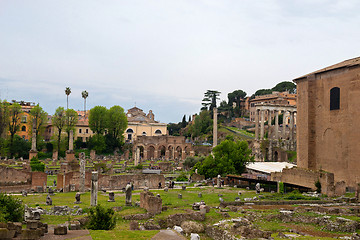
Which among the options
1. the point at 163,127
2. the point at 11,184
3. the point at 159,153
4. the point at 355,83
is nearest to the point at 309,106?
the point at 355,83

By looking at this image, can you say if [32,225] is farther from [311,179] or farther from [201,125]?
[201,125]

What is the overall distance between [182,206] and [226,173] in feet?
49.5

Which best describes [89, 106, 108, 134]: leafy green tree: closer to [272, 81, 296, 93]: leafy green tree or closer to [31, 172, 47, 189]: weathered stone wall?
[31, 172, 47, 189]: weathered stone wall

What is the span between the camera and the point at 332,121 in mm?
30172

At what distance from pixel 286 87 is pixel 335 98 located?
2705 inches

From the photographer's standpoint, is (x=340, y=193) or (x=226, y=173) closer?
(x=340, y=193)

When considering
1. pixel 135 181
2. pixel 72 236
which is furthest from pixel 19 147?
pixel 72 236

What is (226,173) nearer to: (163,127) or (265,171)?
(265,171)

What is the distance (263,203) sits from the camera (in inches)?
818

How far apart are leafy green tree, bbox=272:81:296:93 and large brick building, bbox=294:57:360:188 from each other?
64.4 metres

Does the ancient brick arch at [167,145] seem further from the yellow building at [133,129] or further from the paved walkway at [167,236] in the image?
the paved walkway at [167,236]

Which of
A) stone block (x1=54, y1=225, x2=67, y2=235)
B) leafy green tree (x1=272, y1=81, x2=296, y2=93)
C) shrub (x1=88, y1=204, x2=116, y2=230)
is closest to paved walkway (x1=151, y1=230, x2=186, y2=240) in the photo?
shrub (x1=88, y1=204, x2=116, y2=230)

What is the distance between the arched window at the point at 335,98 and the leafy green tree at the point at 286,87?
2624 inches

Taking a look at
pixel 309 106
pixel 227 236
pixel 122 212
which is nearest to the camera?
pixel 227 236
